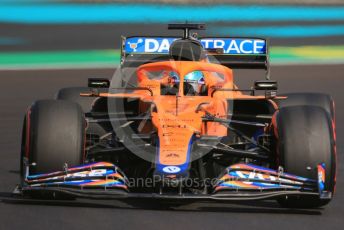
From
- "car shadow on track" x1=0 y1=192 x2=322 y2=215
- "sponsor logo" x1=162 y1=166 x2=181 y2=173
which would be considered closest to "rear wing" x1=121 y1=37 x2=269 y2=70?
"car shadow on track" x1=0 y1=192 x2=322 y2=215

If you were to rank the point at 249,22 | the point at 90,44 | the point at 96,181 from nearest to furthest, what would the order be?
the point at 96,181 < the point at 90,44 < the point at 249,22

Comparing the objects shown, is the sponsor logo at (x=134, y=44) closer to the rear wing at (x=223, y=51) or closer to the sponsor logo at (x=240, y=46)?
the rear wing at (x=223, y=51)

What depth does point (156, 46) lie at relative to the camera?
13500 mm

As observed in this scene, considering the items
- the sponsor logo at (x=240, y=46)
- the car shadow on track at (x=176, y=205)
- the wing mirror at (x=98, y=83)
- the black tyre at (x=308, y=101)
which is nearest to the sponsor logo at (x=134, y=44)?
the sponsor logo at (x=240, y=46)

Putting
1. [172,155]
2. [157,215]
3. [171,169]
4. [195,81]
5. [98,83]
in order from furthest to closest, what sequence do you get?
[195,81] < [98,83] < [172,155] < [171,169] < [157,215]

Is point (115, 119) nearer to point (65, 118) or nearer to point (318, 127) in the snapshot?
point (65, 118)

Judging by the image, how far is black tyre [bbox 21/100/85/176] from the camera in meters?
9.66

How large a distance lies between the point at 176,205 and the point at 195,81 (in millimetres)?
2085

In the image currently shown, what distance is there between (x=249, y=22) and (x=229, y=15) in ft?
8.36

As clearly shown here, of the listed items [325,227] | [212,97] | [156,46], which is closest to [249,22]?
[156,46]

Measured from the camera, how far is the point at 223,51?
1350 cm

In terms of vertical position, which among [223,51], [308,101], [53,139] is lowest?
[53,139]

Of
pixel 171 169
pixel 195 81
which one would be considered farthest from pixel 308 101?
pixel 171 169

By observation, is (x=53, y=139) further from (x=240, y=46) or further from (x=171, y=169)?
(x=240, y=46)
